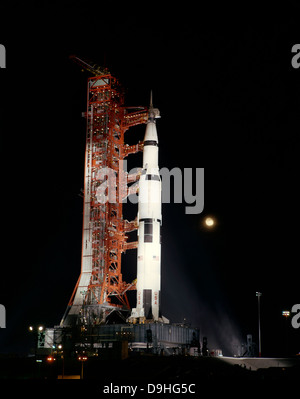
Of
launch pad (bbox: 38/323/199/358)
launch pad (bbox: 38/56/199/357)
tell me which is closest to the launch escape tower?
launch pad (bbox: 38/56/199/357)

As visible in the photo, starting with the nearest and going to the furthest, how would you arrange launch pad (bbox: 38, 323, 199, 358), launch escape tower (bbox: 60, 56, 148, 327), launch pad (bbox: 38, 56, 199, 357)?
launch pad (bbox: 38, 323, 199, 358) < launch pad (bbox: 38, 56, 199, 357) < launch escape tower (bbox: 60, 56, 148, 327)

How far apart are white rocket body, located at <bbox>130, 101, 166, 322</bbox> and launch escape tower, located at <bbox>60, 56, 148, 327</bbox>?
4142mm

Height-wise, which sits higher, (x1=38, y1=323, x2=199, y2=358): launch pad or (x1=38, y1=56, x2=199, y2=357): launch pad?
(x1=38, y1=56, x2=199, y2=357): launch pad

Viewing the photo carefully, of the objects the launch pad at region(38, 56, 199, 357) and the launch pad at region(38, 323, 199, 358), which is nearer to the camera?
the launch pad at region(38, 323, 199, 358)

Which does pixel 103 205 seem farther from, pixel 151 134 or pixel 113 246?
pixel 151 134

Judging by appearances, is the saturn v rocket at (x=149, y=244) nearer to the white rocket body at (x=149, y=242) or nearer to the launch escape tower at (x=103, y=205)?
the white rocket body at (x=149, y=242)

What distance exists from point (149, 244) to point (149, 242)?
0.18m

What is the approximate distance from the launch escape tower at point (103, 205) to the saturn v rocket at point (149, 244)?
4130 millimetres

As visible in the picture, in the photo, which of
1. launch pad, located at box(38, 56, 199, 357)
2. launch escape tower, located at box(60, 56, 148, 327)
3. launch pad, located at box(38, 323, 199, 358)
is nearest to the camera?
launch pad, located at box(38, 323, 199, 358)

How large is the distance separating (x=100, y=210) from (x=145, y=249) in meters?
7.89

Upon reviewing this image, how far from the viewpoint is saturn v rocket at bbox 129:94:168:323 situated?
54625 mm

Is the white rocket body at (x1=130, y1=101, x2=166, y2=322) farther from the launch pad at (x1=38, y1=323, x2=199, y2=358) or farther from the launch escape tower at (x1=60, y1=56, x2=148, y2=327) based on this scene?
the launch escape tower at (x1=60, y1=56, x2=148, y2=327)

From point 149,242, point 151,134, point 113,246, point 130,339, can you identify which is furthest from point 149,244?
point 151,134
